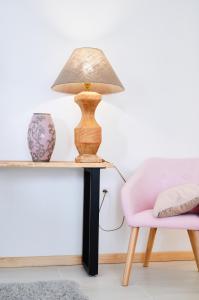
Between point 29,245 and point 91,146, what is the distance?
0.76m

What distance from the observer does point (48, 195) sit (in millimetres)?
2613

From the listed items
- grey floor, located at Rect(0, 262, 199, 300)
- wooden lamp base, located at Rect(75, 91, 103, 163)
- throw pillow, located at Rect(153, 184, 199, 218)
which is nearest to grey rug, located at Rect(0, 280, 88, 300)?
grey floor, located at Rect(0, 262, 199, 300)

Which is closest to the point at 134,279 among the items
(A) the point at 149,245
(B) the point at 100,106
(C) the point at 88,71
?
(A) the point at 149,245

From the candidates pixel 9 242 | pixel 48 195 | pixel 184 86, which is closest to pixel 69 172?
pixel 48 195

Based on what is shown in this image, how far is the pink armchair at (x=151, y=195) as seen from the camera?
215cm

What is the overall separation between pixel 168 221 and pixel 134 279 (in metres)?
0.45

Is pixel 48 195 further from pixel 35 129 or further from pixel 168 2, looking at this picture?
pixel 168 2

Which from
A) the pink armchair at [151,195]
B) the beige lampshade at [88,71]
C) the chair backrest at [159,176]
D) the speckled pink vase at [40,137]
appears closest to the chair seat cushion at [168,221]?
the pink armchair at [151,195]

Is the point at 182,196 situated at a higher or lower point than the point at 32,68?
lower

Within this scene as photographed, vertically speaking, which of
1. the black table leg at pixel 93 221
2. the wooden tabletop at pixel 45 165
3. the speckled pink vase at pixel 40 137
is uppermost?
the speckled pink vase at pixel 40 137

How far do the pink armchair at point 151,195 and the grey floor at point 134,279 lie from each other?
0.32 ft

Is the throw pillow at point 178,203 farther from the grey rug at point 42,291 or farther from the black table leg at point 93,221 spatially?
the grey rug at point 42,291

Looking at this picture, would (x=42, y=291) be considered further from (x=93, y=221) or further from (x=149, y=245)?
(x=149, y=245)

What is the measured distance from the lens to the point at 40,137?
235cm
